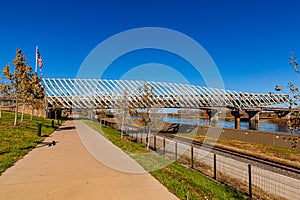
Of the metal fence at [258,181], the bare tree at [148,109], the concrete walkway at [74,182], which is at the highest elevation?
the bare tree at [148,109]

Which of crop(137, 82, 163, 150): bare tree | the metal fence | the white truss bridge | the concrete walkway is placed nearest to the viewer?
the concrete walkway

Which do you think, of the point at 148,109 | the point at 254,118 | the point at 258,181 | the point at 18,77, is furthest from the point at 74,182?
the point at 254,118

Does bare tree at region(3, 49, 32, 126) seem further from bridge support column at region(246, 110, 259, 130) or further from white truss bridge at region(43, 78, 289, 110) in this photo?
bridge support column at region(246, 110, 259, 130)

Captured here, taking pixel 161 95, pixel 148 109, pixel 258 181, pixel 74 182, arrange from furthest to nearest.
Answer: pixel 161 95, pixel 148 109, pixel 258 181, pixel 74 182

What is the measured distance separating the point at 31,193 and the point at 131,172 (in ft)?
10.2

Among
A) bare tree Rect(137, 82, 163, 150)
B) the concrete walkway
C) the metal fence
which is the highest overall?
bare tree Rect(137, 82, 163, 150)

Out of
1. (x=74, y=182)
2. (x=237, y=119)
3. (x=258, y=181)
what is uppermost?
(x=237, y=119)

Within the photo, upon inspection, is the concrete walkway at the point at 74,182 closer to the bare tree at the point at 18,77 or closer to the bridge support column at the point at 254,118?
the bare tree at the point at 18,77

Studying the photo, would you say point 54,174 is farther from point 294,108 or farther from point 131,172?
point 294,108

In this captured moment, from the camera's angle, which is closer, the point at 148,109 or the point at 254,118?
the point at 148,109

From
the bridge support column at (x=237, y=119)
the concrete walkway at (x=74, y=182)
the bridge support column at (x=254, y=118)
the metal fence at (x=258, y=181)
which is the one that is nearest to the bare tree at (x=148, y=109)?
the metal fence at (x=258, y=181)

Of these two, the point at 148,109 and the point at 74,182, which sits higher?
the point at 148,109

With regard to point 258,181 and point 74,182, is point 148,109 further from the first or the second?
point 74,182

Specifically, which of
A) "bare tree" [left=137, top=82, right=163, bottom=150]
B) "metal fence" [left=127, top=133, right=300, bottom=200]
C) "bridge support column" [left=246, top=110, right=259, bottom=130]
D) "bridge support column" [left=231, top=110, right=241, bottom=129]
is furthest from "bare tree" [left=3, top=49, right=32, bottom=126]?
"bridge support column" [left=246, top=110, right=259, bottom=130]
